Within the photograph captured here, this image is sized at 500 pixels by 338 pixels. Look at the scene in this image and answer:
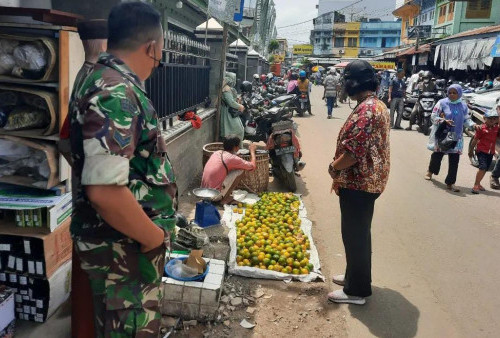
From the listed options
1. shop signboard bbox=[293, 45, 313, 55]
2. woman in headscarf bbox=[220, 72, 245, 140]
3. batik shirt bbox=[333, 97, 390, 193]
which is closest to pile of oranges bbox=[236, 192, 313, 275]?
batik shirt bbox=[333, 97, 390, 193]

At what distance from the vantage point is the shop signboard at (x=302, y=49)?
265 ft

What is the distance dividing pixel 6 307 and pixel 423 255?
4.21 m

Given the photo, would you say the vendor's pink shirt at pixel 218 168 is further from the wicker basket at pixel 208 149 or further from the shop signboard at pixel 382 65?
the shop signboard at pixel 382 65

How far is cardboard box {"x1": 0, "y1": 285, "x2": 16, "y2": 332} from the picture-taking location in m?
2.70

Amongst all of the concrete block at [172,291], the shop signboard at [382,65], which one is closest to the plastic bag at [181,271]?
the concrete block at [172,291]

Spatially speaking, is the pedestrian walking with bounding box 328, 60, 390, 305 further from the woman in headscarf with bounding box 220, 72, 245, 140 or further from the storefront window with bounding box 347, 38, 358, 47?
the storefront window with bounding box 347, 38, 358, 47

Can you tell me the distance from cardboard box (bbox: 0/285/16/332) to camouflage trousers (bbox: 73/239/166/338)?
1258mm

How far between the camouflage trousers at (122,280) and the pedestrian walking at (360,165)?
80.2 inches

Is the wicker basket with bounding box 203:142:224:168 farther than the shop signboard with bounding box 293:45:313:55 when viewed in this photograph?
No

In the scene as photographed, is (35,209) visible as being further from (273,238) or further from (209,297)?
(273,238)

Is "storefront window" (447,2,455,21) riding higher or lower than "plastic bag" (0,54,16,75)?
higher

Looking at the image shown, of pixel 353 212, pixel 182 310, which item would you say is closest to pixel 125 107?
pixel 182 310

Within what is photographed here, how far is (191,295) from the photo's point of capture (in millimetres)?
3336

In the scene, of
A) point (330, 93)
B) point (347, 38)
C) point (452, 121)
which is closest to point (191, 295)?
point (452, 121)
